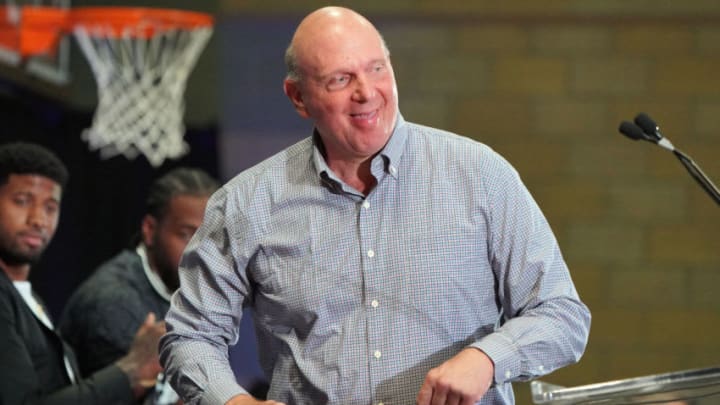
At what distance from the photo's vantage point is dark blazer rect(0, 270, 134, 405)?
2.75 meters

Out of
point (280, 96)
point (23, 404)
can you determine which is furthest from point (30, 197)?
point (280, 96)

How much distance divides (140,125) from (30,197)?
131 inches

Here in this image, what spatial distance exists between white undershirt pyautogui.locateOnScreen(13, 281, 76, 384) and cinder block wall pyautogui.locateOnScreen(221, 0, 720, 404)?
255 cm

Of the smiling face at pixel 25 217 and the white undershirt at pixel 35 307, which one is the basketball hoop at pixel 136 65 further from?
the white undershirt at pixel 35 307

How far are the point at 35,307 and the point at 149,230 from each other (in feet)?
2.02

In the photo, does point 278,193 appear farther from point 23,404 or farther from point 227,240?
point 23,404

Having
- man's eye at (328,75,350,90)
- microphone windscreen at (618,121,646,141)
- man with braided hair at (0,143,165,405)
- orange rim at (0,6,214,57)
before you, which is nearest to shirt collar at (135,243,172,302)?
man with braided hair at (0,143,165,405)

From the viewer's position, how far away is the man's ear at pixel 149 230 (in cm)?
363

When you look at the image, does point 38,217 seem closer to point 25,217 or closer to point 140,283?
point 25,217

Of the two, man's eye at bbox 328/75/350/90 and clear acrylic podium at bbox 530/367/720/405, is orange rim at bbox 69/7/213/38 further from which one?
clear acrylic podium at bbox 530/367/720/405

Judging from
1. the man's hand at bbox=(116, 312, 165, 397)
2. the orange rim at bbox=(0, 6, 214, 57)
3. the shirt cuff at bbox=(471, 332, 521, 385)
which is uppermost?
the orange rim at bbox=(0, 6, 214, 57)

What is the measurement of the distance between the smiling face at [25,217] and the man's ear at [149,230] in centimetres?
39

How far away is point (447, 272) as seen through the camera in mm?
1974

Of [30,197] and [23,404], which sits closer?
[23,404]
